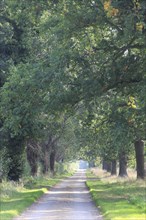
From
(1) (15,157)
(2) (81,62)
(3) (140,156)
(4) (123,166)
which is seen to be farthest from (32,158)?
(2) (81,62)

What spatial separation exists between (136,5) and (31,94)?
7.83 metres

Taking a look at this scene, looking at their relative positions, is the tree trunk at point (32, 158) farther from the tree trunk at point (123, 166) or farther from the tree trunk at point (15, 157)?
the tree trunk at point (15, 157)

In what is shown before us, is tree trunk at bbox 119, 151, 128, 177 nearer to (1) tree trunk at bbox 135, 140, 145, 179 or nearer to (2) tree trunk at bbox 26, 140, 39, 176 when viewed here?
(2) tree trunk at bbox 26, 140, 39, 176

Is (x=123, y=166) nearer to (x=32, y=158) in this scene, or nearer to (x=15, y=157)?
(x=32, y=158)

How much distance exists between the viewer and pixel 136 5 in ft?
61.7

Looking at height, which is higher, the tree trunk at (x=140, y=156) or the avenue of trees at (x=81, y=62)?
the avenue of trees at (x=81, y=62)

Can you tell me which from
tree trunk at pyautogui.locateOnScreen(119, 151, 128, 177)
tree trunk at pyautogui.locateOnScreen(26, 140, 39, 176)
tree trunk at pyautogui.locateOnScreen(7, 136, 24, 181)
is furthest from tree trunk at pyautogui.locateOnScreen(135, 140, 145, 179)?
tree trunk at pyautogui.locateOnScreen(26, 140, 39, 176)

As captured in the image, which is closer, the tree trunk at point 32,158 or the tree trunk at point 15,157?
the tree trunk at point 15,157

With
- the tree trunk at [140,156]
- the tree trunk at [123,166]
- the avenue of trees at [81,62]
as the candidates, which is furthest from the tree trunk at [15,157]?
the tree trunk at [123,166]

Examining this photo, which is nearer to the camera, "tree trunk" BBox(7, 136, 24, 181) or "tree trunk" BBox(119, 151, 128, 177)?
"tree trunk" BBox(7, 136, 24, 181)

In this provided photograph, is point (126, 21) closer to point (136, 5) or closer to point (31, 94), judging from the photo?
point (136, 5)

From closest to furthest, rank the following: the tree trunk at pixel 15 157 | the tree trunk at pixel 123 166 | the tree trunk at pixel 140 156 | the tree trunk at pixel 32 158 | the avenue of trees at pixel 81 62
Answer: the avenue of trees at pixel 81 62, the tree trunk at pixel 15 157, the tree trunk at pixel 140 156, the tree trunk at pixel 32 158, the tree trunk at pixel 123 166

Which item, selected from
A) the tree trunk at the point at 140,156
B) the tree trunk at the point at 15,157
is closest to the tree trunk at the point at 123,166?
the tree trunk at the point at 140,156

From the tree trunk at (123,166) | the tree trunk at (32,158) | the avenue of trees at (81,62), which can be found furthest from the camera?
the tree trunk at (123,166)
